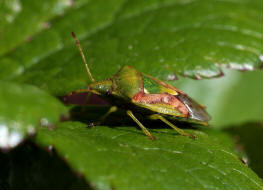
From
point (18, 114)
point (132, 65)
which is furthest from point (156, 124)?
point (18, 114)

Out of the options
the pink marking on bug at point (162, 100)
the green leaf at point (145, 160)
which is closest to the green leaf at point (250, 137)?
the pink marking on bug at point (162, 100)

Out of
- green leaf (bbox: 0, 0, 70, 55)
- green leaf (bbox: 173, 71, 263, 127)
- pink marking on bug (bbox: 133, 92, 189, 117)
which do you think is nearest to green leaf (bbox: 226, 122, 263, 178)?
green leaf (bbox: 173, 71, 263, 127)

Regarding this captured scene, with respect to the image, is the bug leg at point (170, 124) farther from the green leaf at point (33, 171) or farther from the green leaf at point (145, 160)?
the green leaf at point (33, 171)

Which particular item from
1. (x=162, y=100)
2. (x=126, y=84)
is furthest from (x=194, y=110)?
(x=126, y=84)

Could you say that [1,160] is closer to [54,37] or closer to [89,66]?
[89,66]

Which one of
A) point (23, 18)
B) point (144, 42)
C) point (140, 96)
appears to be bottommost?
point (140, 96)

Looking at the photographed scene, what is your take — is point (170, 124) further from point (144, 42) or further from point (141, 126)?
point (144, 42)
